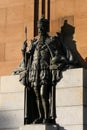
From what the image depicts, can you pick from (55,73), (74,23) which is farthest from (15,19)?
(55,73)

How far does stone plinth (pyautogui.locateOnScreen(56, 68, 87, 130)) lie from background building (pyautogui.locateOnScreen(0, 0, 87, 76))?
1.62m

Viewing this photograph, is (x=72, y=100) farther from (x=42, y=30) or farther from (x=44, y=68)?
(x=42, y=30)

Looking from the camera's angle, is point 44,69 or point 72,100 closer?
point 72,100

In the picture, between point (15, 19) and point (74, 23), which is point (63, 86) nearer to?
point (74, 23)

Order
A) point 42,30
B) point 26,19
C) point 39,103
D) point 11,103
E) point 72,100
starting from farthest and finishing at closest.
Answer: point 26,19
point 11,103
point 42,30
point 39,103
point 72,100

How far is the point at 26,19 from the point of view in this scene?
1773cm

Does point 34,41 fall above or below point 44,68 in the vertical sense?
above

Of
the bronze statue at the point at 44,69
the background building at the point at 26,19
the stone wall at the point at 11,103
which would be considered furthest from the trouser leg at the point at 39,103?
the background building at the point at 26,19

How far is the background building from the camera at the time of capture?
1684 centimetres

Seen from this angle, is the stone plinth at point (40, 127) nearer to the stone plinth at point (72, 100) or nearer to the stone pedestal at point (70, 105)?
the stone pedestal at point (70, 105)

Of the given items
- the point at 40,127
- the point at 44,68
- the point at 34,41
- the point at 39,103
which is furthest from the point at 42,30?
the point at 40,127

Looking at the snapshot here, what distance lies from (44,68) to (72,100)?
1127 mm

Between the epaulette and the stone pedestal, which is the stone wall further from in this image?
the epaulette

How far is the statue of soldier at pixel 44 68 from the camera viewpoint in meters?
15.5
